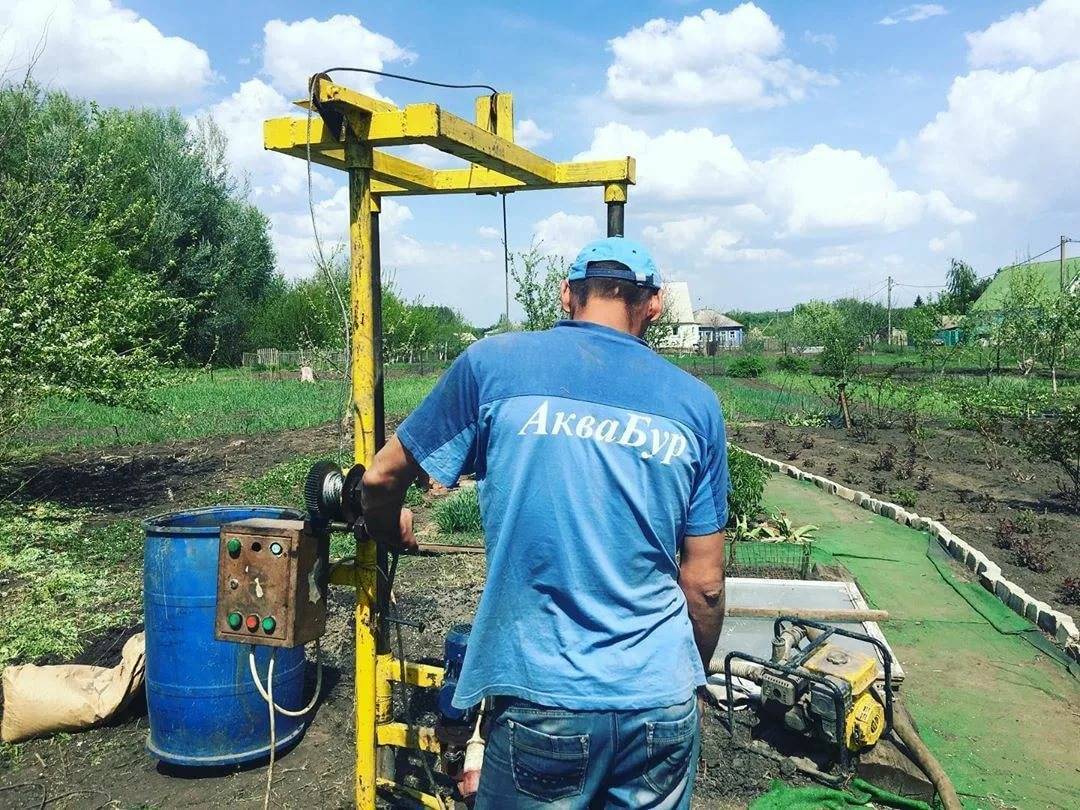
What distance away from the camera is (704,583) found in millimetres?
2240

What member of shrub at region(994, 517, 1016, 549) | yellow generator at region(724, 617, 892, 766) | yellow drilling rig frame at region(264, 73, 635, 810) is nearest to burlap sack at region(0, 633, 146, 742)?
yellow drilling rig frame at region(264, 73, 635, 810)

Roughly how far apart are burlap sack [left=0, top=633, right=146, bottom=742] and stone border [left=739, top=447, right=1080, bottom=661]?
5.70m

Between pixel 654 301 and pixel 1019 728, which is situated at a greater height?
pixel 654 301

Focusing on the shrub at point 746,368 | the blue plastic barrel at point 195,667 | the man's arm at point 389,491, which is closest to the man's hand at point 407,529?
the man's arm at point 389,491

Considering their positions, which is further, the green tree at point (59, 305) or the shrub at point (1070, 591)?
the green tree at point (59, 305)

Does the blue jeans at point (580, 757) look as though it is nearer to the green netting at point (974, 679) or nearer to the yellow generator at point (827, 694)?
the yellow generator at point (827, 694)

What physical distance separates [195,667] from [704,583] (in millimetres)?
2594

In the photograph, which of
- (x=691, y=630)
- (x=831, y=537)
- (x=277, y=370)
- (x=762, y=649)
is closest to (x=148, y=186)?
(x=277, y=370)

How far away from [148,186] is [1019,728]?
32.8 meters

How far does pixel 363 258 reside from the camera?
306 centimetres

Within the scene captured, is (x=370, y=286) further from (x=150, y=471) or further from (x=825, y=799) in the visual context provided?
(x=150, y=471)

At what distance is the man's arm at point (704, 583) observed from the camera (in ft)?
7.23

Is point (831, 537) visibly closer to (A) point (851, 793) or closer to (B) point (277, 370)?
(A) point (851, 793)

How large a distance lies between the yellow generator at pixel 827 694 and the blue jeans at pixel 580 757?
2185 mm
